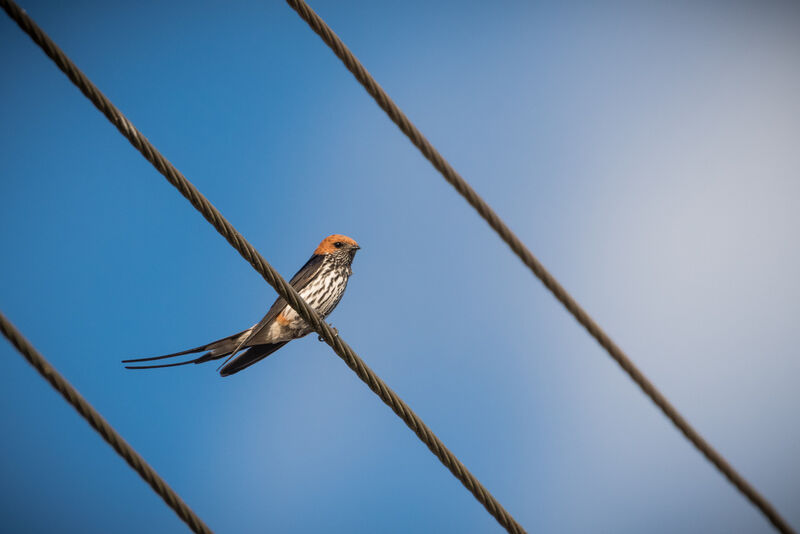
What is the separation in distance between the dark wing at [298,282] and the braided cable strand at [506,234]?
2986mm

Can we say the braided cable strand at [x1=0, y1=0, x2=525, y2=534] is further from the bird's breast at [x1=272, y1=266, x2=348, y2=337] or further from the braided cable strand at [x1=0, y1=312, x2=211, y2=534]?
the bird's breast at [x1=272, y1=266, x2=348, y2=337]

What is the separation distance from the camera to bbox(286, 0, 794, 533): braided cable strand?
333 centimetres

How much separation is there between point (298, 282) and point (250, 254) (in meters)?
3.47

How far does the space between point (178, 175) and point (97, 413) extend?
1.10 metres

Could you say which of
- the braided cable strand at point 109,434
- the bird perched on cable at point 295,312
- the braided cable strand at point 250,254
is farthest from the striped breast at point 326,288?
the braided cable strand at point 109,434

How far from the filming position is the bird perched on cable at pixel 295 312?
5.95m

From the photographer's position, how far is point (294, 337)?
627cm

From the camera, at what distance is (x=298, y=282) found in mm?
6777

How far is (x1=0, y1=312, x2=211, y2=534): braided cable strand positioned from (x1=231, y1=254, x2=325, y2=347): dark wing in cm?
287

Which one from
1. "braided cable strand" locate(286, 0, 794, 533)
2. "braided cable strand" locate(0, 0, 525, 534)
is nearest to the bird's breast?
"braided cable strand" locate(0, 0, 525, 534)

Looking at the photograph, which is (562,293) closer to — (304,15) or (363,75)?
(363,75)

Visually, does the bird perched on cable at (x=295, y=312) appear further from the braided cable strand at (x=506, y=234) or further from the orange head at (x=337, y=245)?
the braided cable strand at (x=506, y=234)

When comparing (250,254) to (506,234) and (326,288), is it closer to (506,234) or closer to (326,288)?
(506,234)

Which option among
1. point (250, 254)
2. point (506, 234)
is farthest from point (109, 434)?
point (506, 234)
